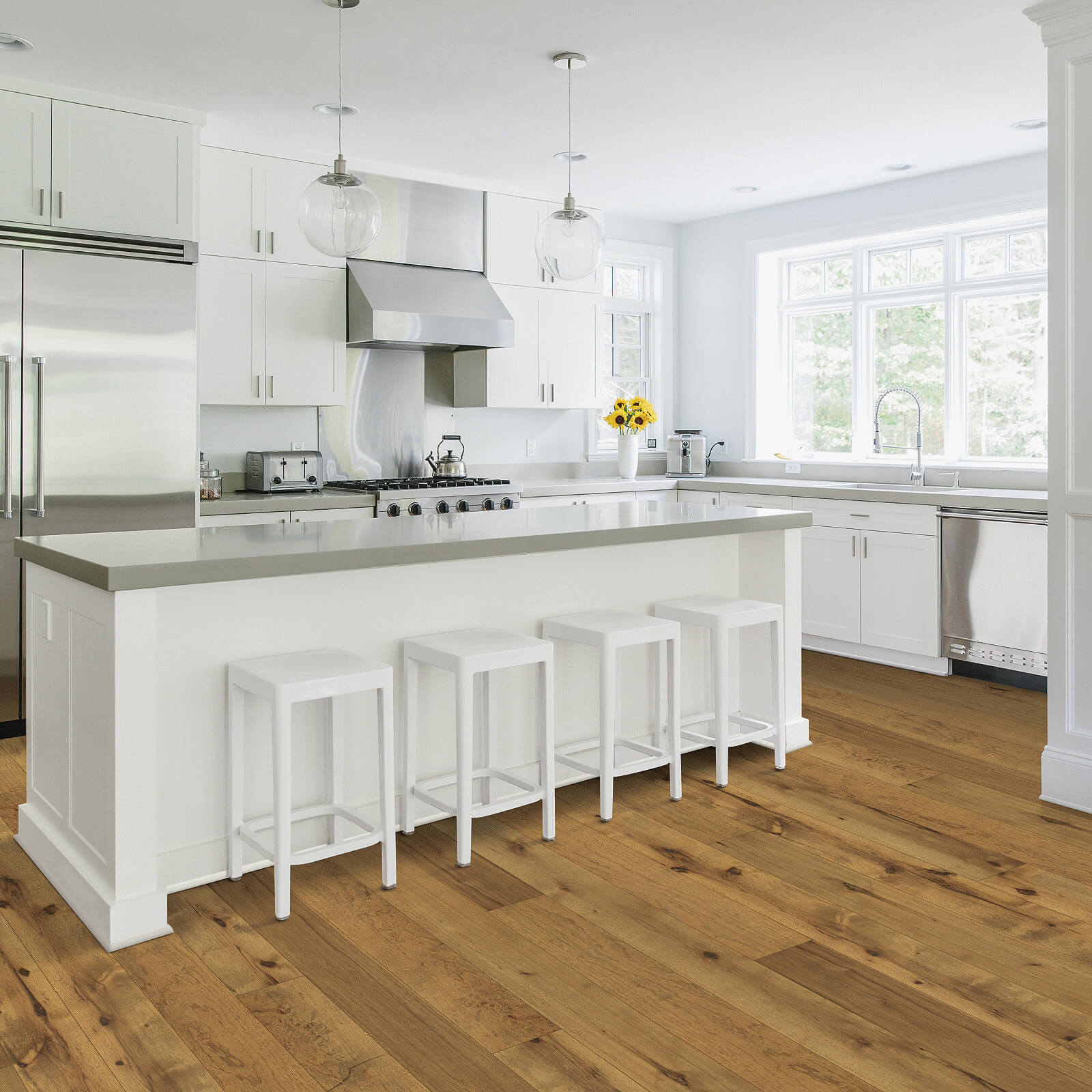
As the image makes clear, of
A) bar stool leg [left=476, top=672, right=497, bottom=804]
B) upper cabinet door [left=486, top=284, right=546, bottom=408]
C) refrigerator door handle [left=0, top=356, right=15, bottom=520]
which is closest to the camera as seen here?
bar stool leg [left=476, top=672, right=497, bottom=804]

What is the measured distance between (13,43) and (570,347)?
3.29 m

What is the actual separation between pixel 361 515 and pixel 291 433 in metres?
0.84

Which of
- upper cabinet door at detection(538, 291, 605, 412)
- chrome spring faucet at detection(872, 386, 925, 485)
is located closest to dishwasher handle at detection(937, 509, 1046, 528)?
chrome spring faucet at detection(872, 386, 925, 485)

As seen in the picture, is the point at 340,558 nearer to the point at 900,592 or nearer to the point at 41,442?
the point at 41,442

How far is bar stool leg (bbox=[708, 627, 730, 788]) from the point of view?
3.47 metres

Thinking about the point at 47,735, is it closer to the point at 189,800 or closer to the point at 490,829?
the point at 189,800

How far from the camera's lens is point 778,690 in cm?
368

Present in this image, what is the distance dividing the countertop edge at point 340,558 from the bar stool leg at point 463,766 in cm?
36

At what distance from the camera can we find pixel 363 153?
17.3 ft

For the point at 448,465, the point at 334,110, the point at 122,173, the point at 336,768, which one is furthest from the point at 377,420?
the point at 336,768

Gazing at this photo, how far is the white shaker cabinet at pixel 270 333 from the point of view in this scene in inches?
194

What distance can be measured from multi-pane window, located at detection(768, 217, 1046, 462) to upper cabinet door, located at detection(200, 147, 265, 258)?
3.21 m

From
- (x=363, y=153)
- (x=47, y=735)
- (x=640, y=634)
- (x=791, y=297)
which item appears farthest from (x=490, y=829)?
(x=791, y=297)

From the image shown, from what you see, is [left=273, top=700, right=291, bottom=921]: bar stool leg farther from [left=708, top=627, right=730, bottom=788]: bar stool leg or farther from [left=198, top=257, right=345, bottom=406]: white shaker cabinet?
[left=198, top=257, right=345, bottom=406]: white shaker cabinet
